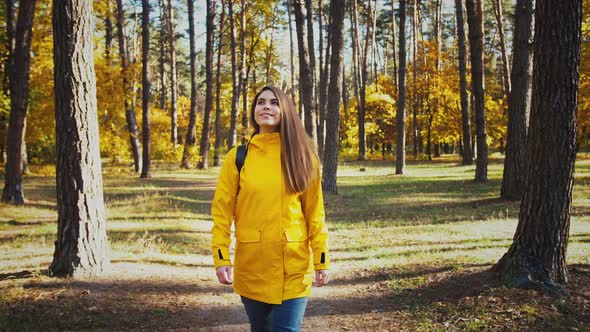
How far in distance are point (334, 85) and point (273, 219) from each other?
1301cm

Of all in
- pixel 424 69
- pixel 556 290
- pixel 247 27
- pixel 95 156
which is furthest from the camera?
pixel 424 69

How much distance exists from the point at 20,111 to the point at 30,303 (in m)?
9.79

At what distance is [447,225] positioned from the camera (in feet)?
35.9

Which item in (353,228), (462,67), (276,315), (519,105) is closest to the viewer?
(276,315)

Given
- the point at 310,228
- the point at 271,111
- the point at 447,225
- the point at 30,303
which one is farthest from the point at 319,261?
the point at 447,225

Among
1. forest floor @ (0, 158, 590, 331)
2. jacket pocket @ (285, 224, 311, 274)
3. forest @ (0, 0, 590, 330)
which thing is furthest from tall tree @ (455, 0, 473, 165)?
jacket pocket @ (285, 224, 311, 274)

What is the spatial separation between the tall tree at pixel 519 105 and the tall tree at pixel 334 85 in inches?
203

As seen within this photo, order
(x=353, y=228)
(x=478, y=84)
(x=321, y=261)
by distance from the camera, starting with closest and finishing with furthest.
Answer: (x=321, y=261) → (x=353, y=228) → (x=478, y=84)

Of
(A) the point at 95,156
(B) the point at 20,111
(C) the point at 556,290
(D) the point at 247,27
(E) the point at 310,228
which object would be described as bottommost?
(C) the point at 556,290

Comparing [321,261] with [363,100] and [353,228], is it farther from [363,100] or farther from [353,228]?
[363,100]

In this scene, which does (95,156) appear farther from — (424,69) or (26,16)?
(424,69)

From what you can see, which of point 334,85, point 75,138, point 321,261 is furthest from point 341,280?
point 334,85

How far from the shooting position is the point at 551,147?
17.9 ft

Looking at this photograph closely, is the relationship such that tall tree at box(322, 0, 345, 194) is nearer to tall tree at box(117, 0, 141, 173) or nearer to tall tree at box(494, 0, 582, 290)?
tall tree at box(494, 0, 582, 290)
